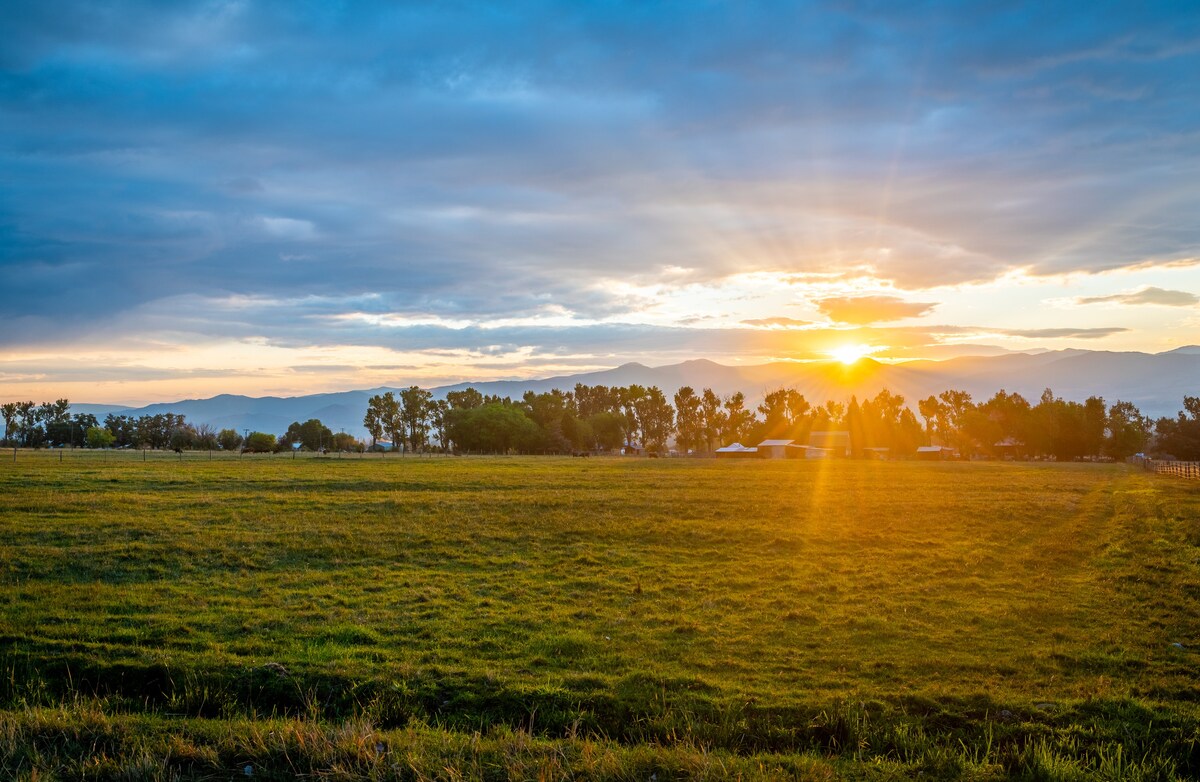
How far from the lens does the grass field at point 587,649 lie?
8281 millimetres

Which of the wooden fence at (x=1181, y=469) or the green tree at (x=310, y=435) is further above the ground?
the green tree at (x=310, y=435)

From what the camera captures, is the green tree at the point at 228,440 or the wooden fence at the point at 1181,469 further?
the green tree at the point at 228,440

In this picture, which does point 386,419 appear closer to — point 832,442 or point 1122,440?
point 832,442

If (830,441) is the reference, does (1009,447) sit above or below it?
below

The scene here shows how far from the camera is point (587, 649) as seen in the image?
1341cm

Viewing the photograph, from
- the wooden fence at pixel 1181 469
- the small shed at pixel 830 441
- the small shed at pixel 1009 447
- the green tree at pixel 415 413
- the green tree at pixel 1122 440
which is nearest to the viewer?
the wooden fence at pixel 1181 469

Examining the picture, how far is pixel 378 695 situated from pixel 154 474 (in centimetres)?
4666

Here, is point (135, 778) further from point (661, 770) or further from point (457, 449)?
point (457, 449)

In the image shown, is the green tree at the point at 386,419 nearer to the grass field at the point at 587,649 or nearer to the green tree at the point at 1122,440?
the green tree at the point at 1122,440

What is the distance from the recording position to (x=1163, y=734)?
930 cm

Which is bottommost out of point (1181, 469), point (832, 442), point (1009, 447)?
point (1009, 447)

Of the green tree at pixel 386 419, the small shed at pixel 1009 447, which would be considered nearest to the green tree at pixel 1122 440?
the small shed at pixel 1009 447

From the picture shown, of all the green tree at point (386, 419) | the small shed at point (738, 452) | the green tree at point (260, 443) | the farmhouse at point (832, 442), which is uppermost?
the green tree at point (386, 419)

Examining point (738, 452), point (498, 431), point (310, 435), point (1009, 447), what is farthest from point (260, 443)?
point (1009, 447)
